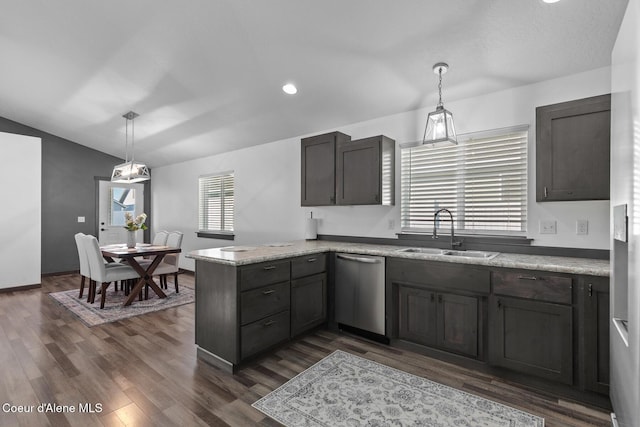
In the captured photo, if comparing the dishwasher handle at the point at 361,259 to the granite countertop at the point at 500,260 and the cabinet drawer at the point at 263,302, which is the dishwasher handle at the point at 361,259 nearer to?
the granite countertop at the point at 500,260

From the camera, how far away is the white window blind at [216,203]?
5664 millimetres

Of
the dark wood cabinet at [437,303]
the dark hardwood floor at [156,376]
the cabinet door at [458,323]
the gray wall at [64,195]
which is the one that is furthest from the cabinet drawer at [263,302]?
the gray wall at [64,195]

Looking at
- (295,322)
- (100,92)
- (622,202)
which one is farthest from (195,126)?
(622,202)

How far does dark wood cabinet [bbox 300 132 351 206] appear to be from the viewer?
12.0 feet

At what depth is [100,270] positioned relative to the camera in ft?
13.1

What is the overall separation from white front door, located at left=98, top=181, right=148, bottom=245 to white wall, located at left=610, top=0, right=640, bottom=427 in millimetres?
7847

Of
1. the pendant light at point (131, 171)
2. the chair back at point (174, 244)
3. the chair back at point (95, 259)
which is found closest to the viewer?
the chair back at point (95, 259)

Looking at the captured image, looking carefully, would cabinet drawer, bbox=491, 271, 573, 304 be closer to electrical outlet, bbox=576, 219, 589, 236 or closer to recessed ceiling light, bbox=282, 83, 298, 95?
electrical outlet, bbox=576, 219, 589, 236

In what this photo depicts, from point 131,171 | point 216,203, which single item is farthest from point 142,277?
point 216,203

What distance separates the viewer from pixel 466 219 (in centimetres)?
319

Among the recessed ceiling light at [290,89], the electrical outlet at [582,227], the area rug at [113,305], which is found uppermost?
the recessed ceiling light at [290,89]

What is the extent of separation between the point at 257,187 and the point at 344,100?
7.30ft

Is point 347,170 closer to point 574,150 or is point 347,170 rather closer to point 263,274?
point 263,274

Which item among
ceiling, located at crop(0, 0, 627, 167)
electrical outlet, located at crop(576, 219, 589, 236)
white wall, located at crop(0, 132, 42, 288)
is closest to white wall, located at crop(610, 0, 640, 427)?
ceiling, located at crop(0, 0, 627, 167)
